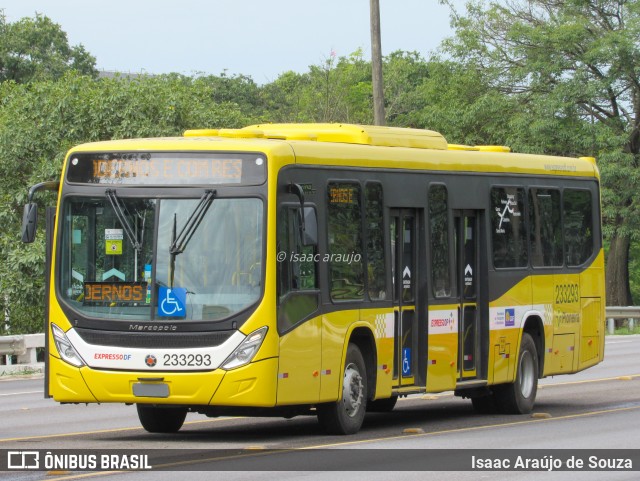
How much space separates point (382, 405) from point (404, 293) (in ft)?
7.31

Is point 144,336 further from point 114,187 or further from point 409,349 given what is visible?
point 409,349

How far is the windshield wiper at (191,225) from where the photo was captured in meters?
13.7

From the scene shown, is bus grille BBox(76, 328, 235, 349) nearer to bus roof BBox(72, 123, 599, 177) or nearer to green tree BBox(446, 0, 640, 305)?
bus roof BBox(72, 123, 599, 177)

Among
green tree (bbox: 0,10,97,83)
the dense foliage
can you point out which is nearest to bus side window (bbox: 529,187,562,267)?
the dense foliage

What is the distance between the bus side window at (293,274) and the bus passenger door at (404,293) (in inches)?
71.7

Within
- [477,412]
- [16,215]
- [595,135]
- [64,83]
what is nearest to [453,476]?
[477,412]

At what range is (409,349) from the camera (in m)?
16.2

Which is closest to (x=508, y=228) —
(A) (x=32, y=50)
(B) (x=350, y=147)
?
(B) (x=350, y=147)

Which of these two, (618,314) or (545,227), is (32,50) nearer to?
(618,314)

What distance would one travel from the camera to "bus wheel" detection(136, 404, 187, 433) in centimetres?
1490

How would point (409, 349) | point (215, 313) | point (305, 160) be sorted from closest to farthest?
point (215, 313) → point (305, 160) → point (409, 349)

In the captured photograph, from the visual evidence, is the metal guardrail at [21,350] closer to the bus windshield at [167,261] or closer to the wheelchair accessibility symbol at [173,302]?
the bus windshield at [167,261]

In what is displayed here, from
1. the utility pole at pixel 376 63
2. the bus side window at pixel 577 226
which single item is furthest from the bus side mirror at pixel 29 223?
the utility pole at pixel 376 63

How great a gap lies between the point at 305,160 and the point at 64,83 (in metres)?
25.3
